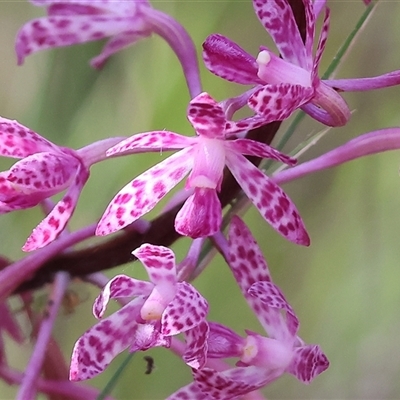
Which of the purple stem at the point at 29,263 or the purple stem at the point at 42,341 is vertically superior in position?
the purple stem at the point at 29,263

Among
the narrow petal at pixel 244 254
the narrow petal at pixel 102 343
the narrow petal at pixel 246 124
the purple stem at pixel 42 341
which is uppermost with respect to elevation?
the narrow petal at pixel 246 124

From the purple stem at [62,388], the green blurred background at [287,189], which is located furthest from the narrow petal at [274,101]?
the green blurred background at [287,189]

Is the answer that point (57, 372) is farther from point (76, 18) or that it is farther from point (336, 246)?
point (336, 246)

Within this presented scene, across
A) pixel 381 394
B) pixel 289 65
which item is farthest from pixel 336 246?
pixel 289 65

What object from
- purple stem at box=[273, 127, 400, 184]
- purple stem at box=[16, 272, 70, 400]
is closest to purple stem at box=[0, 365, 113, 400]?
purple stem at box=[16, 272, 70, 400]

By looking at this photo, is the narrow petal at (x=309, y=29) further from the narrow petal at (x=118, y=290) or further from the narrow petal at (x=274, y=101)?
the narrow petal at (x=118, y=290)

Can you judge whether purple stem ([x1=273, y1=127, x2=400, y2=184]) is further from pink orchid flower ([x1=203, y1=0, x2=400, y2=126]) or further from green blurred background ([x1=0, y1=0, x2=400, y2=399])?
green blurred background ([x1=0, y1=0, x2=400, y2=399])

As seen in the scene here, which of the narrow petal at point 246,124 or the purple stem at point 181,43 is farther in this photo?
the purple stem at point 181,43
